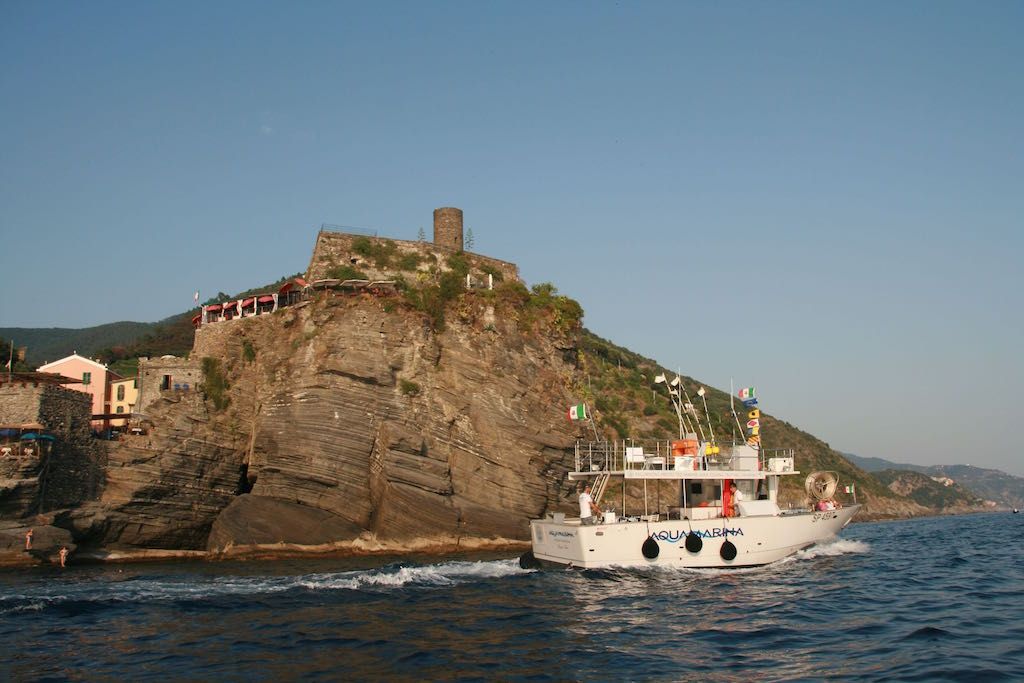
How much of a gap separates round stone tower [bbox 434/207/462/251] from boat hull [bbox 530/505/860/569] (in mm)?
25251

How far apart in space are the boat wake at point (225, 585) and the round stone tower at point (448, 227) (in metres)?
25.4

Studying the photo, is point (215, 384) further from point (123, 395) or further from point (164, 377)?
point (123, 395)

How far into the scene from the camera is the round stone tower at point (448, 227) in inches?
1962

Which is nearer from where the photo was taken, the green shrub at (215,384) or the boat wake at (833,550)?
the boat wake at (833,550)

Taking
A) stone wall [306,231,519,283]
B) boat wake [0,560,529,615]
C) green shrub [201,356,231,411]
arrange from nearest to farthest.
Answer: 1. boat wake [0,560,529,615]
2. green shrub [201,356,231,411]
3. stone wall [306,231,519,283]

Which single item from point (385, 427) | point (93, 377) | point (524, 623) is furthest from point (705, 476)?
point (93, 377)

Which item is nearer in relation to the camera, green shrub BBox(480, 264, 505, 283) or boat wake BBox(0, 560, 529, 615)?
boat wake BBox(0, 560, 529, 615)

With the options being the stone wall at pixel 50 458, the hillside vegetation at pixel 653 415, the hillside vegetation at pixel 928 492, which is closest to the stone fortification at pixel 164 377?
the stone wall at pixel 50 458

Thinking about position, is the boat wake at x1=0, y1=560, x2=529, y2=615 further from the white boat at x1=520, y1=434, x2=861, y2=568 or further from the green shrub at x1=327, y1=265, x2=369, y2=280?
the green shrub at x1=327, y1=265, x2=369, y2=280

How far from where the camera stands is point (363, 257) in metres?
46.4

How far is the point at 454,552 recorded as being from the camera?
36844mm

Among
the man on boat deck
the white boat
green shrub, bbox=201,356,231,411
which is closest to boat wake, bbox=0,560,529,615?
the white boat

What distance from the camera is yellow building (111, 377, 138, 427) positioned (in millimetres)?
50594

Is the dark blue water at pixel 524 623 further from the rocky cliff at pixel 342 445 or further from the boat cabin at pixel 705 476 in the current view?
the rocky cliff at pixel 342 445
